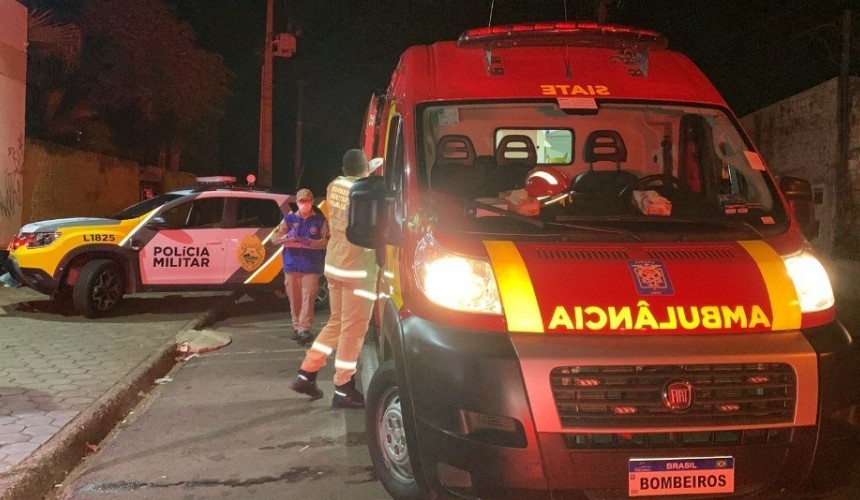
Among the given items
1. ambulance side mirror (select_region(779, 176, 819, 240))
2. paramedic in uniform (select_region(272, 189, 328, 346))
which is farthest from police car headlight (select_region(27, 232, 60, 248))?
ambulance side mirror (select_region(779, 176, 819, 240))

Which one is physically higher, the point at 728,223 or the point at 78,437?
the point at 728,223

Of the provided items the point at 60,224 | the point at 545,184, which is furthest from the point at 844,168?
the point at 60,224

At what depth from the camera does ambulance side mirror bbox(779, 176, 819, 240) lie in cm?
411

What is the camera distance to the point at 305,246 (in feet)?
25.6

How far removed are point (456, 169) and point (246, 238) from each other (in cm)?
598

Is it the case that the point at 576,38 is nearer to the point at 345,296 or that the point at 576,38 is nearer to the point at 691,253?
the point at 691,253

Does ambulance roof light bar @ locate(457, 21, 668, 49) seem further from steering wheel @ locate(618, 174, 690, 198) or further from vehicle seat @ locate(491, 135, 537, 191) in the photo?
steering wheel @ locate(618, 174, 690, 198)

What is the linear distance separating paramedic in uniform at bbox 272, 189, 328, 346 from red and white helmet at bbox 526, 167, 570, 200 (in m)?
3.80

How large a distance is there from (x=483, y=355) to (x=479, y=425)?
0.28 meters

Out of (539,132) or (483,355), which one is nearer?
(483,355)

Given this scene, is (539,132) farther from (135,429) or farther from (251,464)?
(135,429)

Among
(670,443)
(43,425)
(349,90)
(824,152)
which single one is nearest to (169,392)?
(43,425)

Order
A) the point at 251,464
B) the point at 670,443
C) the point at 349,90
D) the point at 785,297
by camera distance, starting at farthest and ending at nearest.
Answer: the point at 349,90
the point at 251,464
the point at 785,297
the point at 670,443

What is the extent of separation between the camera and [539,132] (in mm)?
5129
